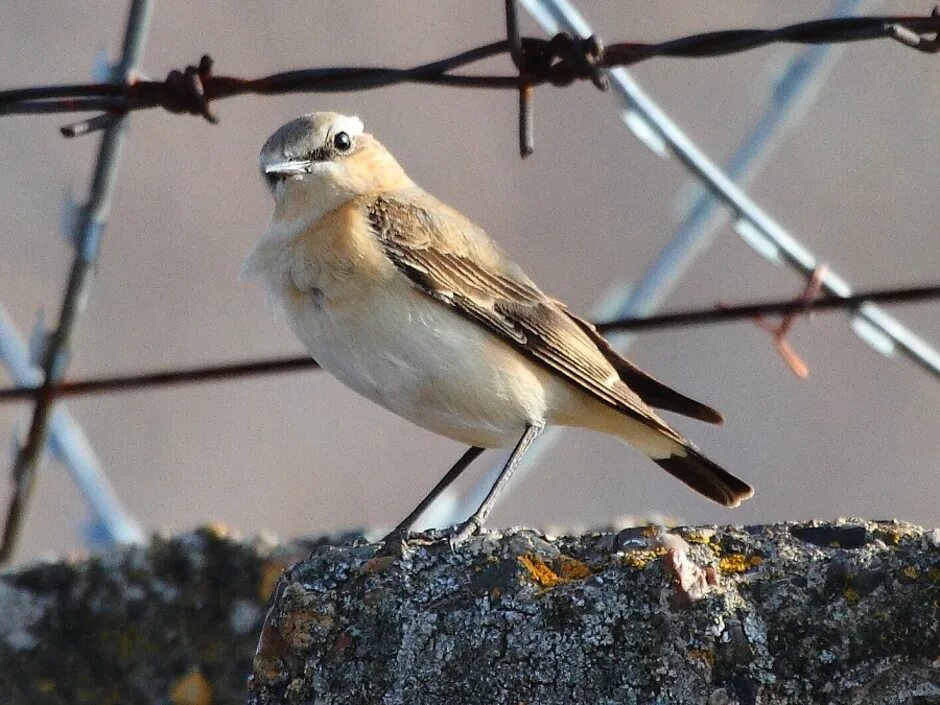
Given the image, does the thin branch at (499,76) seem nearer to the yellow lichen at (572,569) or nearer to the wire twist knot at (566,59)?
the wire twist knot at (566,59)

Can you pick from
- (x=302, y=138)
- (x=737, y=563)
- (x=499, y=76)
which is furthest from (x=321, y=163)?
(x=737, y=563)

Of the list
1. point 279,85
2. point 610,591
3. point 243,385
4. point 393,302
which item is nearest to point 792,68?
point 393,302

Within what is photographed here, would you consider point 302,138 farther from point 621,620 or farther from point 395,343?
point 621,620

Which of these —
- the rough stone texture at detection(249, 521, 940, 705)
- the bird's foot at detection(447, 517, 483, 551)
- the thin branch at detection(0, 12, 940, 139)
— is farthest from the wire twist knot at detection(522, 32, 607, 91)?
the rough stone texture at detection(249, 521, 940, 705)

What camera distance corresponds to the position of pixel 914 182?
360 inches

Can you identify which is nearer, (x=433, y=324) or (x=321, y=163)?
(x=433, y=324)

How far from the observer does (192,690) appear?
3.41 m

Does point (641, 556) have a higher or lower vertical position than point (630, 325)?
lower

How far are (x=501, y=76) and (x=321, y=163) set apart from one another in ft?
3.89

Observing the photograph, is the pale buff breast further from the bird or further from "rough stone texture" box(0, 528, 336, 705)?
"rough stone texture" box(0, 528, 336, 705)

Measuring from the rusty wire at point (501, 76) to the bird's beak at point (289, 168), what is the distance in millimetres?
682

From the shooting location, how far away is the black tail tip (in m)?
3.99

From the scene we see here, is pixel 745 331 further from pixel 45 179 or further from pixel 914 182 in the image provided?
pixel 45 179

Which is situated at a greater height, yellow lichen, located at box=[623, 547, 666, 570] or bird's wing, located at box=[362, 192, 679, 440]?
bird's wing, located at box=[362, 192, 679, 440]
